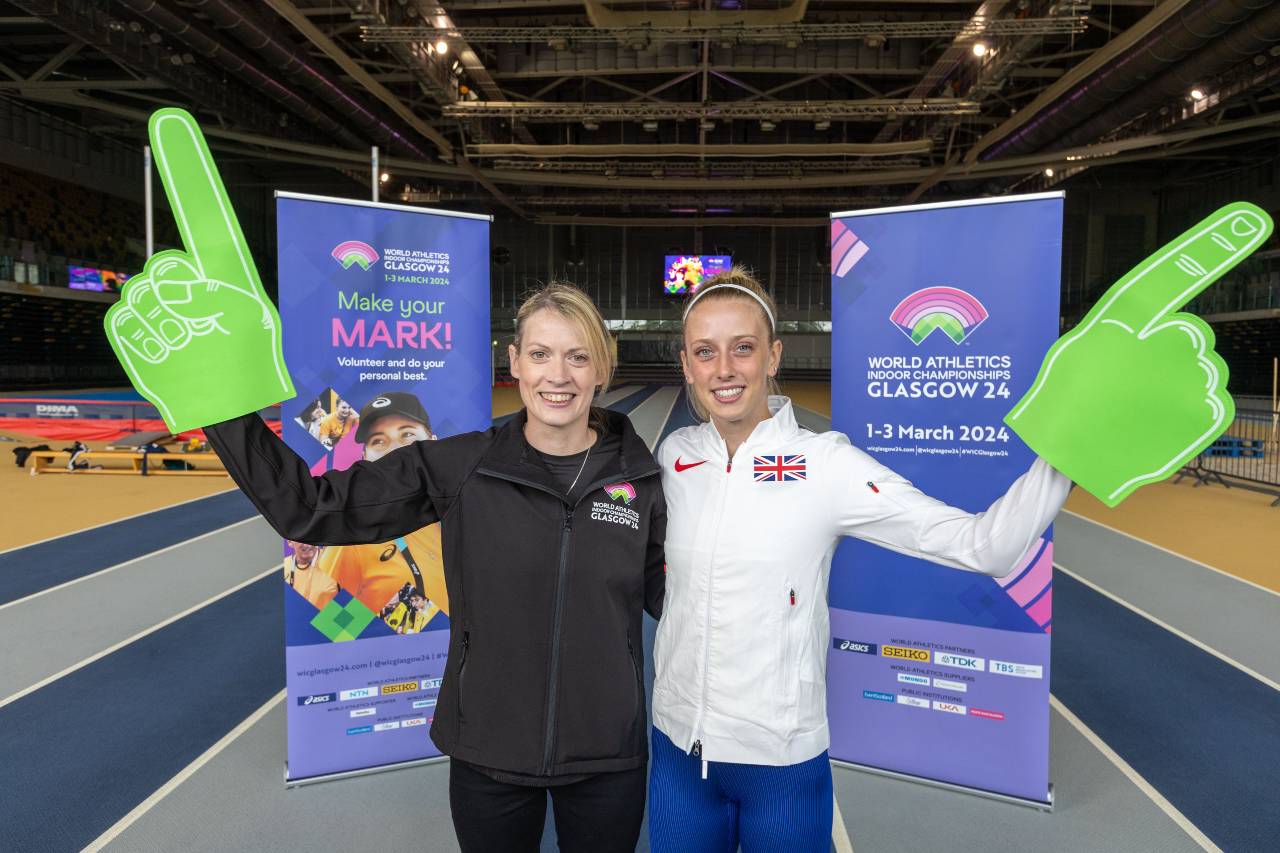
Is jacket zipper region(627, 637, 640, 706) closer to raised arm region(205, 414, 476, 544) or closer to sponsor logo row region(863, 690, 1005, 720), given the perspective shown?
raised arm region(205, 414, 476, 544)

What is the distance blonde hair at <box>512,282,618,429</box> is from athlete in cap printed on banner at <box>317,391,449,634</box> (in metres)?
1.73

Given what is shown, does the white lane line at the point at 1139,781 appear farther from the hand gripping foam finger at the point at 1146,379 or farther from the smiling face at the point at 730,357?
the smiling face at the point at 730,357

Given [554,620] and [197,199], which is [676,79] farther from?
[554,620]

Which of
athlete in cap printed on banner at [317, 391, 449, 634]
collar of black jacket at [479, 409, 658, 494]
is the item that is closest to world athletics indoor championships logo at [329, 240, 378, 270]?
athlete in cap printed on banner at [317, 391, 449, 634]

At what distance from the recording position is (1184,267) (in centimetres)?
136

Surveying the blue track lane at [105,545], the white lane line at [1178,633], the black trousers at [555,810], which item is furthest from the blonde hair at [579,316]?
the blue track lane at [105,545]

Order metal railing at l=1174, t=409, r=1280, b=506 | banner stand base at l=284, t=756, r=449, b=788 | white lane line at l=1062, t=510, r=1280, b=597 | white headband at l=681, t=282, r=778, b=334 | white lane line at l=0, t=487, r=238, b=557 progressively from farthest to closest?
metal railing at l=1174, t=409, r=1280, b=506, white lane line at l=0, t=487, r=238, b=557, white lane line at l=1062, t=510, r=1280, b=597, banner stand base at l=284, t=756, r=449, b=788, white headband at l=681, t=282, r=778, b=334

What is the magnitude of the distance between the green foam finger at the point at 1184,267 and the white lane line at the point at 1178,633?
160 inches

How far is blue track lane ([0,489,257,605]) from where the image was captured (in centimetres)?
597

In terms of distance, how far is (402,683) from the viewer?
352 centimetres

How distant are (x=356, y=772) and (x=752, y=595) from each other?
2.55m

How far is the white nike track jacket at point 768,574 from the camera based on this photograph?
1658 millimetres

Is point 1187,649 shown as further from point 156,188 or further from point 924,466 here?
point 156,188

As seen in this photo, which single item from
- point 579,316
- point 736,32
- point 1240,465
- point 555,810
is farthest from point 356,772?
point 1240,465
